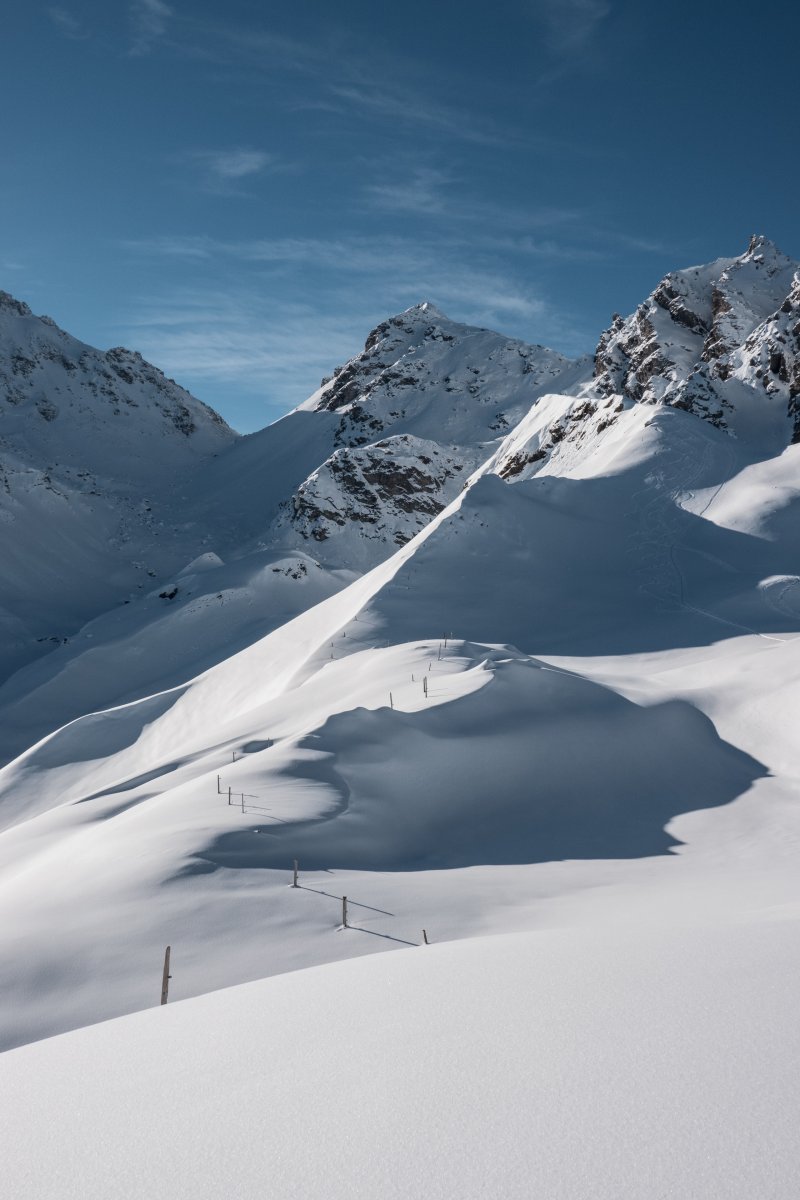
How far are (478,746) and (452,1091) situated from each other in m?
18.6

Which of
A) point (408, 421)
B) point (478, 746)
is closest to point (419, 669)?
point (478, 746)

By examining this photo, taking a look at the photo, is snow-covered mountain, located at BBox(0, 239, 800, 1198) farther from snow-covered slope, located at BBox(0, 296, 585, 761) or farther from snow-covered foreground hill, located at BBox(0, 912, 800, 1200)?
snow-covered slope, located at BBox(0, 296, 585, 761)

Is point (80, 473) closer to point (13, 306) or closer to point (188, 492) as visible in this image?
point (188, 492)

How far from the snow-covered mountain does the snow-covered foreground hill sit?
10 cm

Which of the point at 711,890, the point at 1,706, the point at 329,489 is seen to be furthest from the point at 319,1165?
the point at 329,489

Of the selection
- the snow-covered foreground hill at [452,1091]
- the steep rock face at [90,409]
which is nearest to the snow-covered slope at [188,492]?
the steep rock face at [90,409]

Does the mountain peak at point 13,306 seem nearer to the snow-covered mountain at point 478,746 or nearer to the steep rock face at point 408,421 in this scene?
the steep rock face at point 408,421

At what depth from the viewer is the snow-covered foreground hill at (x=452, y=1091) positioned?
3867 mm

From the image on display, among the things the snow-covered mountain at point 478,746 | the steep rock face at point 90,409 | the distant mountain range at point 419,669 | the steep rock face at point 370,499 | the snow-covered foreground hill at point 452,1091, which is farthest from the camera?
the steep rock face at point 90,409

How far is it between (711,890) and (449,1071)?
11.1 meters

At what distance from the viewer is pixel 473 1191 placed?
12.3ft

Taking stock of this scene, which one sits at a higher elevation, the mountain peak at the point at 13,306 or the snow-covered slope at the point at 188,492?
the mountain peak at the point at 13,306

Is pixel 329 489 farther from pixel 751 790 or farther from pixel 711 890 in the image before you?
pixel 711 890

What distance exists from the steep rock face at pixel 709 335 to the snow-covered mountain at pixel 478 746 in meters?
0.52
